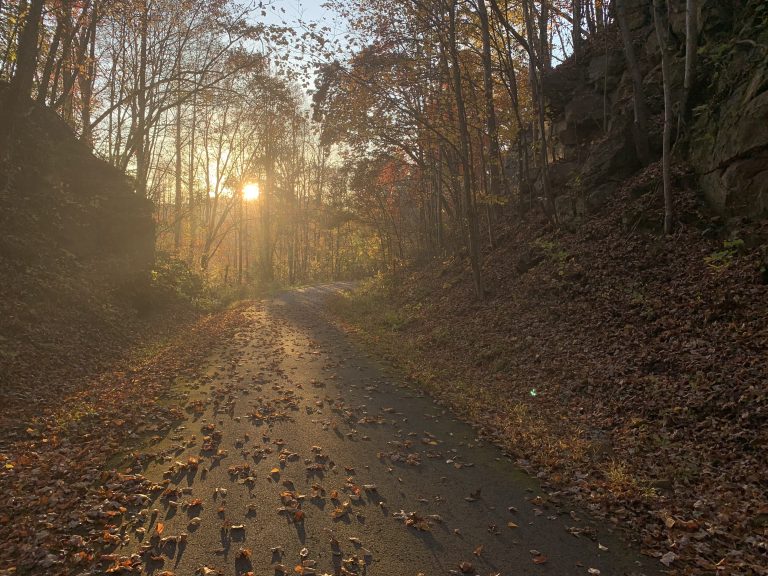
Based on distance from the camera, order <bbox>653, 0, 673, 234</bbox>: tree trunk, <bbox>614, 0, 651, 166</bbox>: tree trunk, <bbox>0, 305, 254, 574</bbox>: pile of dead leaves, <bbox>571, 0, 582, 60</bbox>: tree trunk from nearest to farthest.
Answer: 1. <bbox>0, 305, 254, 574</bbox>: pile of dead leaves
2. <bbox>653, 0, 673, 234</bbox>: tree trunk
3. <bbox>614, 0, 651, 166</bbox>: tree trunk
4. <bbox>571, 0, 582, 60</bbox>: tree trunk

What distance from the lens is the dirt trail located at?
427cm

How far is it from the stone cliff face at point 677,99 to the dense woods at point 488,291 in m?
0.07

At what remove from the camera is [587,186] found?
46.8ft

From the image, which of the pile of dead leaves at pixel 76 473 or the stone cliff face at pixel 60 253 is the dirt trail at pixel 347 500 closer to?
the pile of dead leaves at pixel 76 473

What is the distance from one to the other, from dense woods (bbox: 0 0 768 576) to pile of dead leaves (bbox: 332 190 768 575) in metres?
0.04

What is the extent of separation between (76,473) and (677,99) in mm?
14802

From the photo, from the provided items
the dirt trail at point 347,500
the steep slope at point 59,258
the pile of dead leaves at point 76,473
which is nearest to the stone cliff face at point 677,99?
the dirt trail at point 347,500

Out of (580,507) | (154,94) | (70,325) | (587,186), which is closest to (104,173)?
(154,94)

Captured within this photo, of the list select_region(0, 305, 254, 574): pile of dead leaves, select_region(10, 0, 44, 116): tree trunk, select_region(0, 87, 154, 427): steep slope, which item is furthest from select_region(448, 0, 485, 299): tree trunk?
select_region(10, 0, 44, 116): tree trunk

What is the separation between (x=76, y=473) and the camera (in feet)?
18.6

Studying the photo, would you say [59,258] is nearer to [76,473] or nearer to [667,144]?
[76,473]

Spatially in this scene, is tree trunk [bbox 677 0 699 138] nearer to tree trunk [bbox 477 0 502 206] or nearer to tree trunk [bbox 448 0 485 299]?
tree trunk [bbox 477 0 502 206]

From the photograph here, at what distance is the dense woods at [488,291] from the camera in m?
5.33

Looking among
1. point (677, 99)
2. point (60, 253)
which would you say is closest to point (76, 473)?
point (60, 253)
